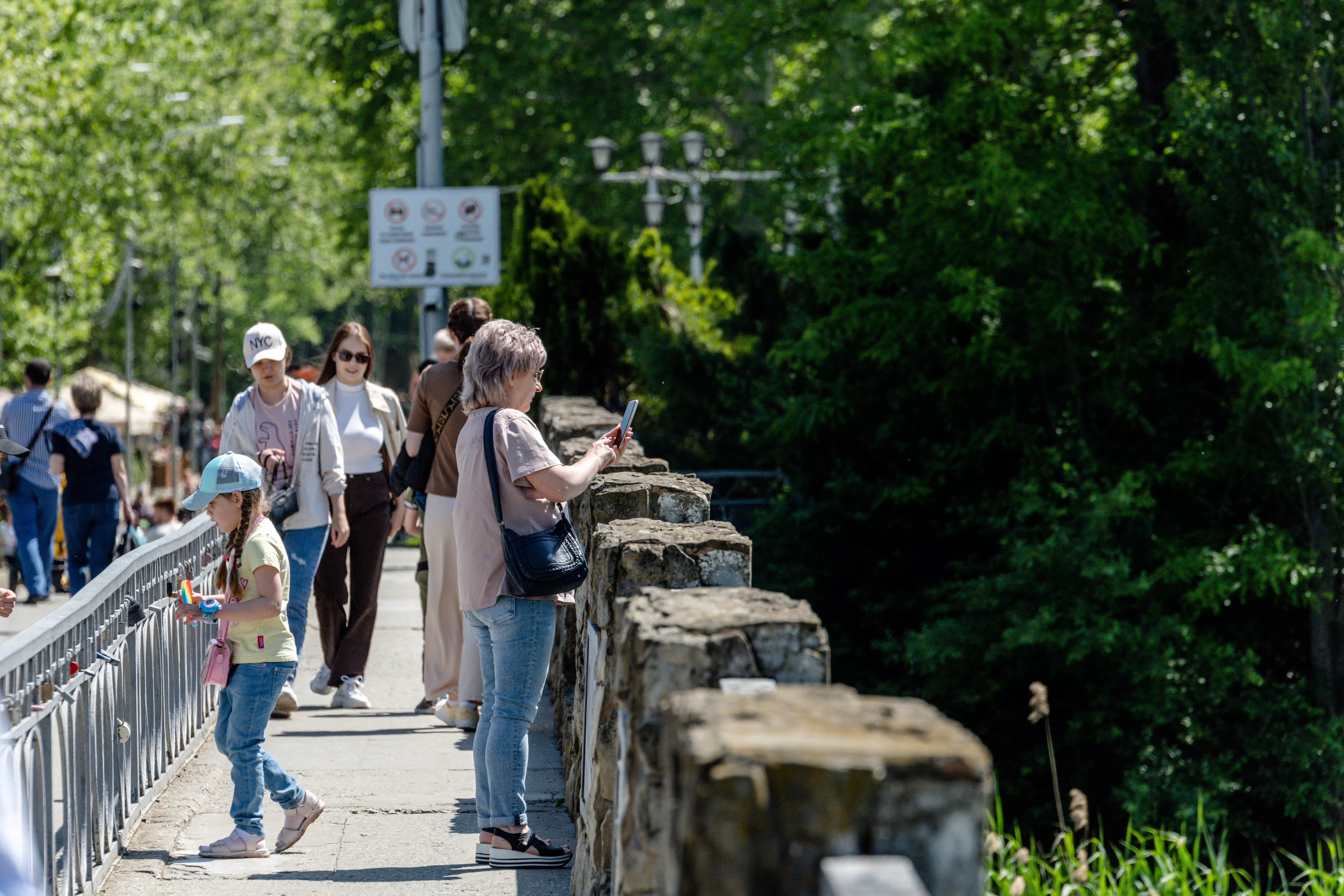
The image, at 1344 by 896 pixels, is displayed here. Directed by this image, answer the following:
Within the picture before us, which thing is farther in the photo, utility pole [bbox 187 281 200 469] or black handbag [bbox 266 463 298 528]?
utility pole [bbox 187 281 200 469]

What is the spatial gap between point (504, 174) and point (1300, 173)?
15802mm

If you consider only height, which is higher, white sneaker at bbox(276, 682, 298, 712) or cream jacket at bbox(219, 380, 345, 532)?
cream jacket at bbox(219, 380, 345, 532)

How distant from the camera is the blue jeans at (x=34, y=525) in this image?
39.7 feet

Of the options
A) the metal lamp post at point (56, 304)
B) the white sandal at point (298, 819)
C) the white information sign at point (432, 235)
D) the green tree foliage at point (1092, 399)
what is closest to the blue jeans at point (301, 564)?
the white sandal at point (298, 819)

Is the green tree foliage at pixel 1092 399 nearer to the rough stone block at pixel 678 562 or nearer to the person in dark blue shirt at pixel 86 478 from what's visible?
the person in dark blue shirt at pixel 86 478

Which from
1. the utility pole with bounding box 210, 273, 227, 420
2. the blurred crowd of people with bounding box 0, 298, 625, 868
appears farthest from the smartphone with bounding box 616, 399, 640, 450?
the utility pole with bounding box 210, 273, 227, 420

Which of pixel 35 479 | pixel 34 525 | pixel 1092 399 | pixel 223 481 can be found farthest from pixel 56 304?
pixel 223 481

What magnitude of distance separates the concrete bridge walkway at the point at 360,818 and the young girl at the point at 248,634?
7.6 inches

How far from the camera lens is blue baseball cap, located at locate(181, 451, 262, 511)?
4.90m

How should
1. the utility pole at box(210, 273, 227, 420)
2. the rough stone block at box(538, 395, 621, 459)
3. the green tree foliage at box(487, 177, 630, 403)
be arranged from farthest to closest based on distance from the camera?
the utility pole at box(210, 273, 227, 420) < the green tree foliage at box(487, 177, 630, 403) < the rough stone block at box(538, 395, 621, 459)

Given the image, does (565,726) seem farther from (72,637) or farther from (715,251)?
(715,251)

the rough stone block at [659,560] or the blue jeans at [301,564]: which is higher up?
the rough stone block at [659,560]

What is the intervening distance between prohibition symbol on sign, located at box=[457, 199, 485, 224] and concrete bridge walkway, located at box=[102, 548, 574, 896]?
6.43 metres

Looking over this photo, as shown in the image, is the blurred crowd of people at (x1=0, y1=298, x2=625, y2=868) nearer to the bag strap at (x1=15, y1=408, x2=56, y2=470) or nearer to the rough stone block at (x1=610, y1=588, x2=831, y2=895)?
the bag strap at (x1=15, y1=408, x2=56, y2=470)
